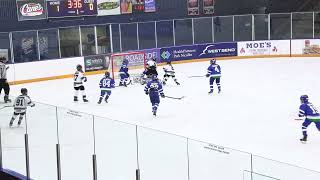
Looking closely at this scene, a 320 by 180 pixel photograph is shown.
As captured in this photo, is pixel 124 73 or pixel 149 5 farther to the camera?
pixel 149 5

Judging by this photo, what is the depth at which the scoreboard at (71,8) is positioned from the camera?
77.6 feet

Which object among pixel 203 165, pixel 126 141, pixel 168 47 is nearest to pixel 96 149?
pixel 126 141

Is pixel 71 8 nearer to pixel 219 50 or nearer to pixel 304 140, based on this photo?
pixel 219 50

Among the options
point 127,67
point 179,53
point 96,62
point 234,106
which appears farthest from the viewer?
point 179,53

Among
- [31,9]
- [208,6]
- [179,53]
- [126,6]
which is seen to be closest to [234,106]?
[179,53]

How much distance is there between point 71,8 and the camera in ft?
79.1

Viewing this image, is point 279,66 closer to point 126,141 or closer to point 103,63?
point 103,63

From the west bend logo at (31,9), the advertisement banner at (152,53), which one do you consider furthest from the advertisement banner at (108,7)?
the west bend logo at (31,9)

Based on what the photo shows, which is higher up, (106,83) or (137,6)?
(137,6)

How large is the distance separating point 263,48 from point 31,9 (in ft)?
33.9

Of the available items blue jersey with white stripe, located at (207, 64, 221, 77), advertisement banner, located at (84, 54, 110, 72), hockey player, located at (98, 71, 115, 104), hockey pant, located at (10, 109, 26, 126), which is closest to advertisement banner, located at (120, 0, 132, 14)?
advertisement banner, located at (84, 54, 110, 72)

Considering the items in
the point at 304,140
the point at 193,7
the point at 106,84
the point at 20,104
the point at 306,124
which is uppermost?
the point at 193,7

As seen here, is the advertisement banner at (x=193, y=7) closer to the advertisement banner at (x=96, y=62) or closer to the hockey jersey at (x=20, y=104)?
the advertisement banner at (x=96, y=62)

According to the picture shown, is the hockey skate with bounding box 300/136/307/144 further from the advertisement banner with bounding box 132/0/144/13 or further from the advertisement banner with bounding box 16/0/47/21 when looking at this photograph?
the advertisement banner with bounding box 132/0/144/13
